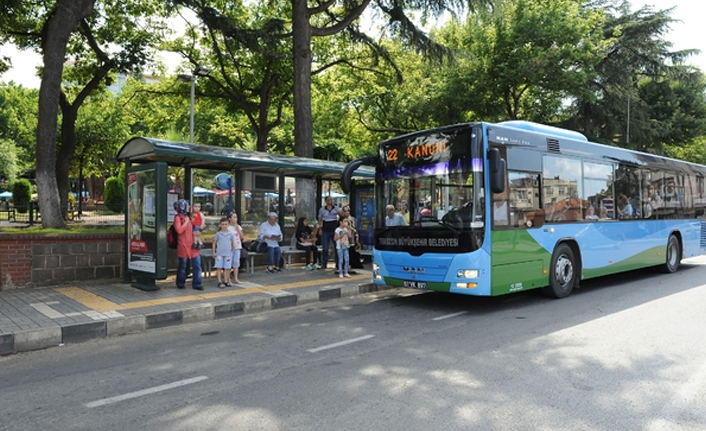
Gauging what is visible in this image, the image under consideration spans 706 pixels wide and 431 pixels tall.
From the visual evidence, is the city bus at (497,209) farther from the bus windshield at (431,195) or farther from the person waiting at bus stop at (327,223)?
the person waiting at bus stop at (327,223)

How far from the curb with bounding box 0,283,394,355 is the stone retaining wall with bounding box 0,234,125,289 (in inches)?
140

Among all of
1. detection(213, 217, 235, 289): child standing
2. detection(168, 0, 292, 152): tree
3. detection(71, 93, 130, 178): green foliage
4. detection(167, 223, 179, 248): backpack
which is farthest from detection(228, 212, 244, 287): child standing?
detection(71, 93, 130, 178): green foliage

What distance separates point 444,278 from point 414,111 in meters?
18.8

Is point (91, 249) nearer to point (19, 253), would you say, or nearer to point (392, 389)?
point (19, 253)

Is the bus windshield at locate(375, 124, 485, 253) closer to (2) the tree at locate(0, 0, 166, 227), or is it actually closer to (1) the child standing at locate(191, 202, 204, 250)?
(1) the child standing at locate(191, 202, 204, 250)

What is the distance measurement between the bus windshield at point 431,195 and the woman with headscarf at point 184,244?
11.9 feet

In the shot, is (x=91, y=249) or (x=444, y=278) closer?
(x=444, y=278)

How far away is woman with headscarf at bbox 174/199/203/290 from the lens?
9.63 m

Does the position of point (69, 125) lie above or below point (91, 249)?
above

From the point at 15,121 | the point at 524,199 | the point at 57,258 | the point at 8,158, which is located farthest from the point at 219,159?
the point at 8,158

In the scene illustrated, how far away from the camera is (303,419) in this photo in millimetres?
3881

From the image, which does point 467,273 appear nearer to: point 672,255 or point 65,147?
point 672,255

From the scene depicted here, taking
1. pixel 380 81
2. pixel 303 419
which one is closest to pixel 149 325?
pixel 303 419

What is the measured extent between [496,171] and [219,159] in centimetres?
626
